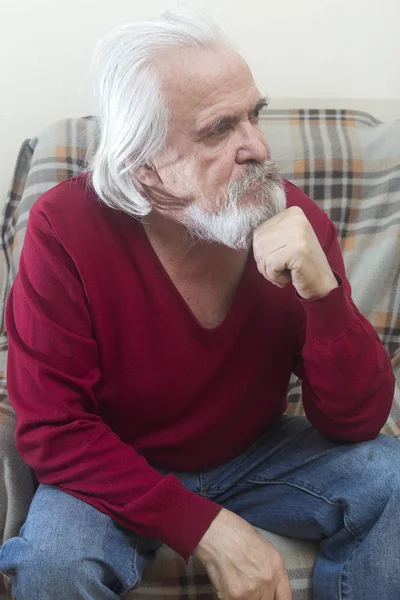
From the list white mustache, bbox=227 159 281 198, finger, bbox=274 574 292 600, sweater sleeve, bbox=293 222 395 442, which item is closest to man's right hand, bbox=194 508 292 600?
finger, bbox=274 574 292 600

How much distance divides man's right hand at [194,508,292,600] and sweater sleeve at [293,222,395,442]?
0.76ft

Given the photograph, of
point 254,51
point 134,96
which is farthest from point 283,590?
point 254,51

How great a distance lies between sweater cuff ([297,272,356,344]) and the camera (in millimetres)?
1113

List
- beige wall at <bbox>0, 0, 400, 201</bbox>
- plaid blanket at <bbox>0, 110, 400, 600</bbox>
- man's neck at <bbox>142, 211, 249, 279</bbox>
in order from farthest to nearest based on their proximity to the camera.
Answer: beige wall at <bbox>0, 0, 400, 201</bbox> < plaid blanket at <bbox>0, 110, 400, 600</bbox> < man's neck at <bbox>142, 211, 249, 279</bbox>

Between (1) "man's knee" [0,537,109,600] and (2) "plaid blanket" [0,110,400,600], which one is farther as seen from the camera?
(2) "plaid blanket" [0,110,400,600]

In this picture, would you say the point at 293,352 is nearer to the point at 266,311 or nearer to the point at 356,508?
the point at 266,311

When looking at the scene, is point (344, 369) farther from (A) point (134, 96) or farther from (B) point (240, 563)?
(A) point (134, 96)

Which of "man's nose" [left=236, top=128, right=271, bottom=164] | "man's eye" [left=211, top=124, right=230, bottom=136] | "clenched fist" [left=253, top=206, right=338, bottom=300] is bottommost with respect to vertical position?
"clenched fist" [left=253, top=206, right=338, bottom=300]

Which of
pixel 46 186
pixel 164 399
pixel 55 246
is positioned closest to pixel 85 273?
pixel 55 246

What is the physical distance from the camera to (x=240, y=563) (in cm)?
108

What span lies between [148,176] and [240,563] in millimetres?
609

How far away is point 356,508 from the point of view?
3.80ft

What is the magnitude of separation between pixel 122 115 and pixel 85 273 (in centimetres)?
25

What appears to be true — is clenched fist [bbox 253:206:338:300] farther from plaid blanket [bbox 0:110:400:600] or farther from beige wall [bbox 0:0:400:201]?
beige wall [bbox 0:0:400:201]
